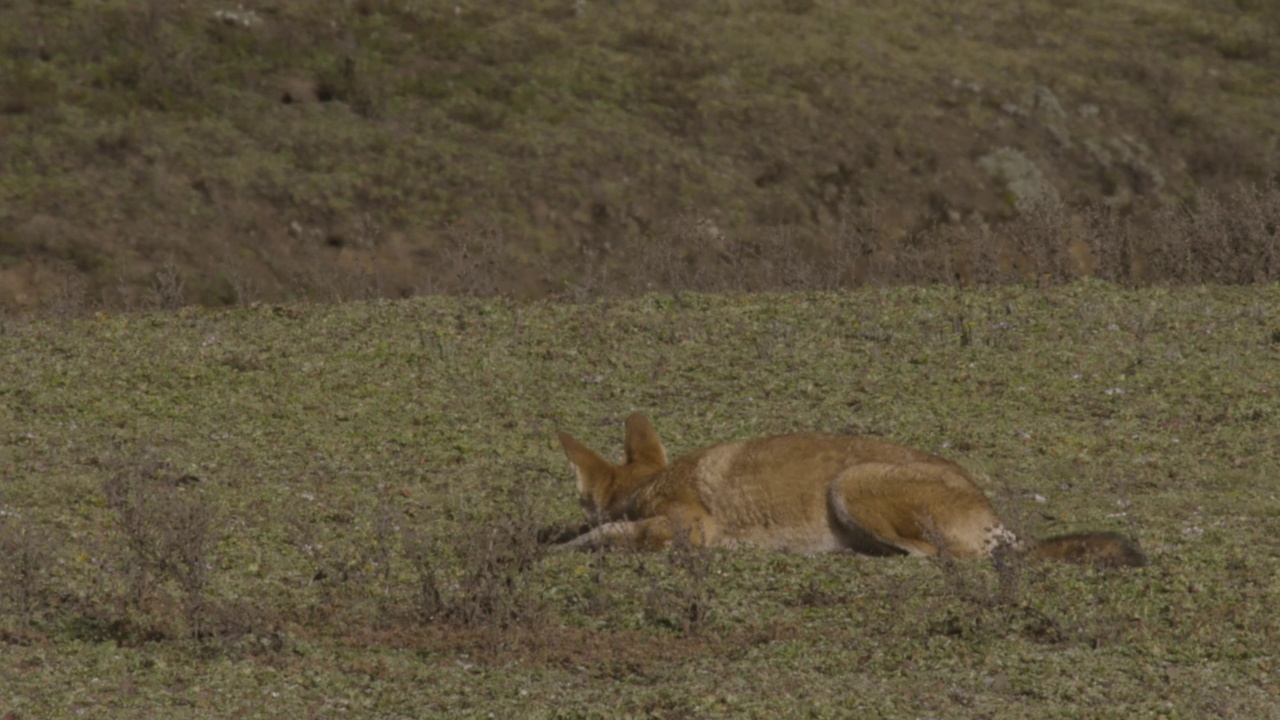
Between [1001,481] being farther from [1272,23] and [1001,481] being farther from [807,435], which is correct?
[1272,23]

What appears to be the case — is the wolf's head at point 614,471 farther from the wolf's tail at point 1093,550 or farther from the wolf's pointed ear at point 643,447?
the wolf's tail at point 1093,550

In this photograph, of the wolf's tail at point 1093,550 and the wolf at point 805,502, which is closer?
the wolf's tail at point 1093,550

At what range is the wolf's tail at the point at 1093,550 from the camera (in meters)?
8.77

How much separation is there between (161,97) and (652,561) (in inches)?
800

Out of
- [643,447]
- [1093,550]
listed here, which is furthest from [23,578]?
[1093,550]

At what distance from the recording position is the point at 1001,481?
11.7 meters

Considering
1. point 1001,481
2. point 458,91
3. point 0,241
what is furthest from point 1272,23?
point 1001,481

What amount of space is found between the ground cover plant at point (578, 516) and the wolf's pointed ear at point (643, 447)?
24.8 inches

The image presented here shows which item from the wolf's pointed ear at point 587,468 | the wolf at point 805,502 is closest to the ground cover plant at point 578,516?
the wolf at point 805,502

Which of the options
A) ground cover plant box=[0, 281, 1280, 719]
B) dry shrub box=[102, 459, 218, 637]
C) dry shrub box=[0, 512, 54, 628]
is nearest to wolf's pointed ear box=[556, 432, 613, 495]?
ground cover plant box=[0, 281, 1280, 719]

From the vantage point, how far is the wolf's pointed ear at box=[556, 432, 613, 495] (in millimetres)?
10297

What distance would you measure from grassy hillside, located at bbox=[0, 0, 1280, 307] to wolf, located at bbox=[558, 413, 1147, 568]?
29.9 ft

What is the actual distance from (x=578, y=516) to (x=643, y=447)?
2.85 feet

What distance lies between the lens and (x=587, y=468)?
10328 mm
